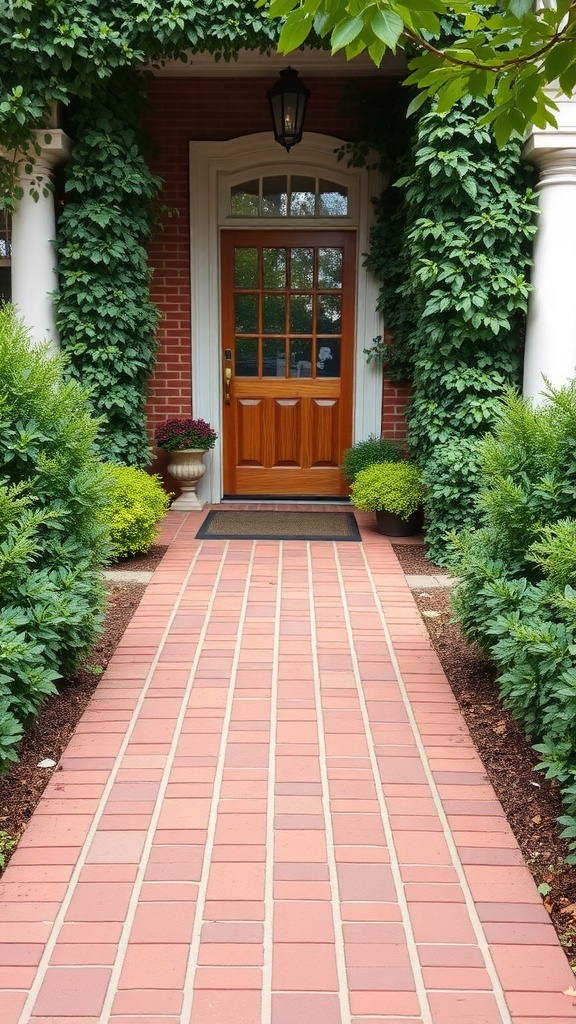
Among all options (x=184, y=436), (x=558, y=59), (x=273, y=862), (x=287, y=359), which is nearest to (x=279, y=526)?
(x=184, y=436)

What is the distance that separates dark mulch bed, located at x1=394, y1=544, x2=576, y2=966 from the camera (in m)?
2.41

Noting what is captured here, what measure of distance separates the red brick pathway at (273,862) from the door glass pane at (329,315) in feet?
12.9

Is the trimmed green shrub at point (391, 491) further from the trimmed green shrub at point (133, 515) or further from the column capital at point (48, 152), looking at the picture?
the column capital at point (48, 152)

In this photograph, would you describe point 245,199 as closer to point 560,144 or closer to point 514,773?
point 560,144

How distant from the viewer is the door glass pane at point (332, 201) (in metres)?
7.29

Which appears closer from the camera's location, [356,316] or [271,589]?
[271,589]

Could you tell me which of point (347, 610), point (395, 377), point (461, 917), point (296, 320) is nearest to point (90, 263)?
point (296, 320)

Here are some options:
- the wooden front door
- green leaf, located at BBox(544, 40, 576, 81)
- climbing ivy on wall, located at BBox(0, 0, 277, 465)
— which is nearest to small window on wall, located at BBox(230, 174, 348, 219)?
the wooden front door

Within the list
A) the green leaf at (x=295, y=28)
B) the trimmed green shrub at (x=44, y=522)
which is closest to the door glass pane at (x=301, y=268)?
the trimmed green shrub at (x=44, y=522)

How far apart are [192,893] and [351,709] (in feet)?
4.34

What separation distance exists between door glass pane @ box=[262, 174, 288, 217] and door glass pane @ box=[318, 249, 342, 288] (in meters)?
0.47

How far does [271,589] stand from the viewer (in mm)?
5133

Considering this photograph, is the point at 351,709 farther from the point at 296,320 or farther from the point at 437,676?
the point at 296,320

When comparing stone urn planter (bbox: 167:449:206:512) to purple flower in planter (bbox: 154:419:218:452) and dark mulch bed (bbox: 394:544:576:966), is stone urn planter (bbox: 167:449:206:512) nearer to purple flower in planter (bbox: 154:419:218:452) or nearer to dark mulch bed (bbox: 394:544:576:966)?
purple flower in planter (bbox: 154:419:218:452)
